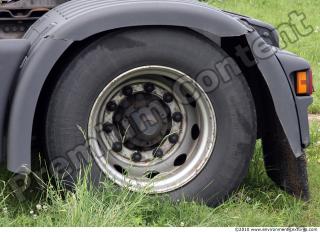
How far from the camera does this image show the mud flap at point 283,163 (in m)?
3.30

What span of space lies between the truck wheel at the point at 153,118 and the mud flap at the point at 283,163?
17 cm

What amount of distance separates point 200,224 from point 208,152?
1.43 ft

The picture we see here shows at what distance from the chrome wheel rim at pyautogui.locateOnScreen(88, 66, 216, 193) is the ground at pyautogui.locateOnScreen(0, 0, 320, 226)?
155mm

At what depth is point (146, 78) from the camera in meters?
3.23

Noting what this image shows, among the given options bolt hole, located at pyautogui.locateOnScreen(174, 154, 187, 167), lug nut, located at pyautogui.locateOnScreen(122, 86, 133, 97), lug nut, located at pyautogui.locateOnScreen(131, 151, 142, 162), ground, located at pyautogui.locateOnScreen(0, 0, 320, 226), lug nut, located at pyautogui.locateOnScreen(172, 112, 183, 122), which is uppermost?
lug nut, located at pyautogui.locateOnScreen(122, 86, 133, 97)

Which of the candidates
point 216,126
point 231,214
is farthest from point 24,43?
point 231,214

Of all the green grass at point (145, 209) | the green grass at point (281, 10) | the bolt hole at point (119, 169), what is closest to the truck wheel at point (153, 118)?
the bolt hole at point (119, 169)

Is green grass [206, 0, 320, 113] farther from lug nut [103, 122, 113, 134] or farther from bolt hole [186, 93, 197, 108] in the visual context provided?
lug nut [103, 122, 113, 134]

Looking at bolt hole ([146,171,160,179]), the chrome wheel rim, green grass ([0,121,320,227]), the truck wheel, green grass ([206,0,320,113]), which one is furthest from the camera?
green grass ([206,0,320,113])

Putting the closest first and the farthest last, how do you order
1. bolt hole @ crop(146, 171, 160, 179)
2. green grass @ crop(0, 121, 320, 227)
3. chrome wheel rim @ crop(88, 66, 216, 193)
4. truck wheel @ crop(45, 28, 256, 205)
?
green grass @ crop(0, 121, 320, 227) < truck wheel @ crop(45, 28, 256, 205) < chrome wheel rim @ crop(88, 66, 216, 193) < bolt hole @ crop(146, 171, 160, 179)

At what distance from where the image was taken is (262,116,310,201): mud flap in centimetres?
330

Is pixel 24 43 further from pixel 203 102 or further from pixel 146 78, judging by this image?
pixel 203 102

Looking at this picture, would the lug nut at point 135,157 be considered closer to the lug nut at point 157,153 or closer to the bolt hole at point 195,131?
the lug nut at point 157,153

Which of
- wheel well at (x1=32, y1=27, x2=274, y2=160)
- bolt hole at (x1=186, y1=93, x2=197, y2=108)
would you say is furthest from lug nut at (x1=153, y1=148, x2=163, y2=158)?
wheel well at (x1=32, y1=27, x2=274, y2=160)
